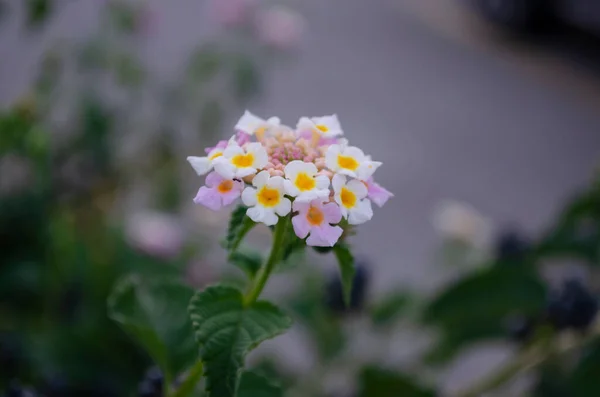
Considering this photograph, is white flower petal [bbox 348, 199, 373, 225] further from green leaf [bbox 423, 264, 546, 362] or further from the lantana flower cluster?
green leaf [bbox 423, 264, 546, 362]

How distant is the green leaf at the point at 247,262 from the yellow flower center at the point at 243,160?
4.2 inches

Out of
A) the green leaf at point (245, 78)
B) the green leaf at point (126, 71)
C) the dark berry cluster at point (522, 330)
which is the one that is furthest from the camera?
the green leaf at point (245, 78)

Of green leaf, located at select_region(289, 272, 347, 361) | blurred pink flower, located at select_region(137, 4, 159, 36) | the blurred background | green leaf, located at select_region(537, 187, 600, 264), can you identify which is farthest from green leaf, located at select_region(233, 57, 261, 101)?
green leaf, located at select_region(537, 187, 600, 264)

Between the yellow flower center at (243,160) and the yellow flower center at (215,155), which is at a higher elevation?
the yellow flower center at (215,155)

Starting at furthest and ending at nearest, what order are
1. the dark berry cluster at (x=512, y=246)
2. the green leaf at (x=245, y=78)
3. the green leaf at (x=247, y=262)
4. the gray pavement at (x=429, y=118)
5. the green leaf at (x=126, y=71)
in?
the gray pavement at (x=429, y=118) < the green leaf at (x=245, y=78) < the green leaf at (x=126, y=71) < the dark berry cluster at (x=512, y=246) < the green leaf at (x=247, y=262)

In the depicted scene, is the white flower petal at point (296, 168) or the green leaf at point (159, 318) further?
the green leaf at point (159, 318)

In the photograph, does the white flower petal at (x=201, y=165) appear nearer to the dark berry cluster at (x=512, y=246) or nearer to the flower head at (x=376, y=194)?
the flower head at (x=376, y=194)

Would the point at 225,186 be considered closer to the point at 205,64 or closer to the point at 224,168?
the point at 224,168

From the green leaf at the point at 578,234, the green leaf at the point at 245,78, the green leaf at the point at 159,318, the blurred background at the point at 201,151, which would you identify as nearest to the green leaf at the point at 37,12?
the blurred background at the point at 201,151

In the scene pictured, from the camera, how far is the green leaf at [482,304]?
893mm

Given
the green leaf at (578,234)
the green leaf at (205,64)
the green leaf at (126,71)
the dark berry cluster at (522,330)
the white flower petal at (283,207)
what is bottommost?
the white flower petal at (283,207)

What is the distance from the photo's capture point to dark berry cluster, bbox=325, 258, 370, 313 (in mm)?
951

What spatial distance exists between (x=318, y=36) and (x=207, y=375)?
3.34 meters

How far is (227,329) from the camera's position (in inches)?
18.4
